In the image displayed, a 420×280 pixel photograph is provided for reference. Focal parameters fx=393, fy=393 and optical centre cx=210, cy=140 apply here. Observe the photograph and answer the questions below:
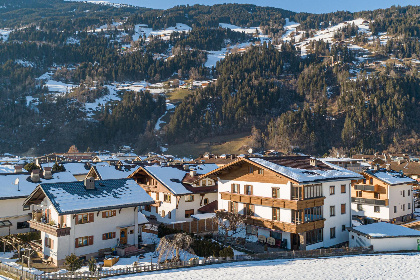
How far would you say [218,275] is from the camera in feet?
90.6

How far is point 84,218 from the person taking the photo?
32438mm

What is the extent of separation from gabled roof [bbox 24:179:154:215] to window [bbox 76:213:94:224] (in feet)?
2.75

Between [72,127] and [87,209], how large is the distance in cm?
17201

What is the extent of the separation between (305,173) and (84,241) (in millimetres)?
20712

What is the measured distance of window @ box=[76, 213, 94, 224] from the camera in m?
32.1

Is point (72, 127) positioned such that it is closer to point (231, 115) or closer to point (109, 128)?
point (109, 128)

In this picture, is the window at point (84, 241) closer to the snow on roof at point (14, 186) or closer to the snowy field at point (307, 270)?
the snowy field at point (307, 270)

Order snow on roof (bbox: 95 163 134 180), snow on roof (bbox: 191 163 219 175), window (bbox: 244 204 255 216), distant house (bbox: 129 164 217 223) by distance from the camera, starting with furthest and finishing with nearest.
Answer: snow on roof (bbox: 95 163 134 180) < snow on roof (bbox: 191 163 219 175) < distant house (bbox: 129 164 217 223) < window (bbox: 244 204 255 216)

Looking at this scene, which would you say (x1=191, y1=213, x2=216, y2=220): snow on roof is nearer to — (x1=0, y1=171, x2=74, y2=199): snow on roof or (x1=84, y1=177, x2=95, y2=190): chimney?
(x1=84, y1=177, x2=95, y2=190): chimney

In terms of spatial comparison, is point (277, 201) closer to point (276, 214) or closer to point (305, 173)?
point (276, 214)

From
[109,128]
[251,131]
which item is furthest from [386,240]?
[109,128]

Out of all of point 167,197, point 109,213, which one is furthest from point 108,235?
point 167,197

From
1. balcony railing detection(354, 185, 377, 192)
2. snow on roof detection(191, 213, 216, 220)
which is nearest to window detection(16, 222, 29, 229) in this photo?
snow on roof detection(191, 213, 216, 220)

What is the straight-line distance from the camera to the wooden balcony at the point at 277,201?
3500 cm
